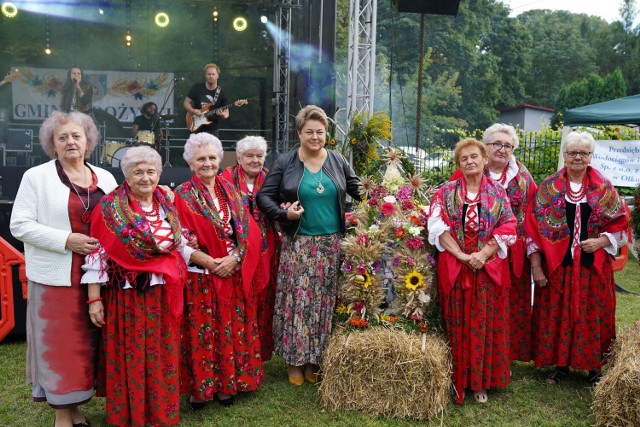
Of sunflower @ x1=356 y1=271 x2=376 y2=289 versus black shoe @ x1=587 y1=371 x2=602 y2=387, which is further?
black shoe @ x1=587 y1=371 x2=602 y2=387

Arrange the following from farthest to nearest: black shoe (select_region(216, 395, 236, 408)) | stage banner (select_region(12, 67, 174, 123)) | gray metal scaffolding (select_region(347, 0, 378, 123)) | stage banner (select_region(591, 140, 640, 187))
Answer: stage banner (select_region(12, 67, 174, 123))
stage banner (select_region(591, 140, 640, 187))
gray metal scaffolding (select_region(347, 0, 378, 123))
black shoe (select_region(216, 395, 236, 408))

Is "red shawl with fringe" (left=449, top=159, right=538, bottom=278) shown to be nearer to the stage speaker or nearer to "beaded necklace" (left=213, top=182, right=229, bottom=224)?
"beaded necklace" (left=213, top=182, right=229, bottom=224)

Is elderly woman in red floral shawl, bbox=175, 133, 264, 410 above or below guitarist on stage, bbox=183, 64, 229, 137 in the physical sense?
below

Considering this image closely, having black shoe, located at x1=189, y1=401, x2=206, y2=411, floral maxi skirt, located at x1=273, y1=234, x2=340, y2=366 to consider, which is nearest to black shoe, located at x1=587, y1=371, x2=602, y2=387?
floral maxi skirt, located at x1=273, y1=234, x2=340, y2=366

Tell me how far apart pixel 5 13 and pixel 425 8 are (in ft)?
30.4

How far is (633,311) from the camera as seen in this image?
5.87 meters

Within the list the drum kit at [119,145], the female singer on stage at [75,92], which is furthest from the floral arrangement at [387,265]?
the female singer on stage at [75,92]

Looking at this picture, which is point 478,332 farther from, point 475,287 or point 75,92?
point 75,92

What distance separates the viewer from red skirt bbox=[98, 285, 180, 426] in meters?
3.04

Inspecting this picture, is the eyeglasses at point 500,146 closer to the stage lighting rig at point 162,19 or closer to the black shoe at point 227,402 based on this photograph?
the black shoe at point 227,402

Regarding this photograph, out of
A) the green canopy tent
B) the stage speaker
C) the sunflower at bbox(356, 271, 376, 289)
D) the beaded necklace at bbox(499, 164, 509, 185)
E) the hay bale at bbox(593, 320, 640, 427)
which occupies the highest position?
the stage speaker

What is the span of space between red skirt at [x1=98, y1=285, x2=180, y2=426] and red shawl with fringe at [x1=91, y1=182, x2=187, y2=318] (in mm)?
106

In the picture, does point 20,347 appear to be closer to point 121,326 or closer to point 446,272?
point 121,326

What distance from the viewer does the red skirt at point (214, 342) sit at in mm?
3441
